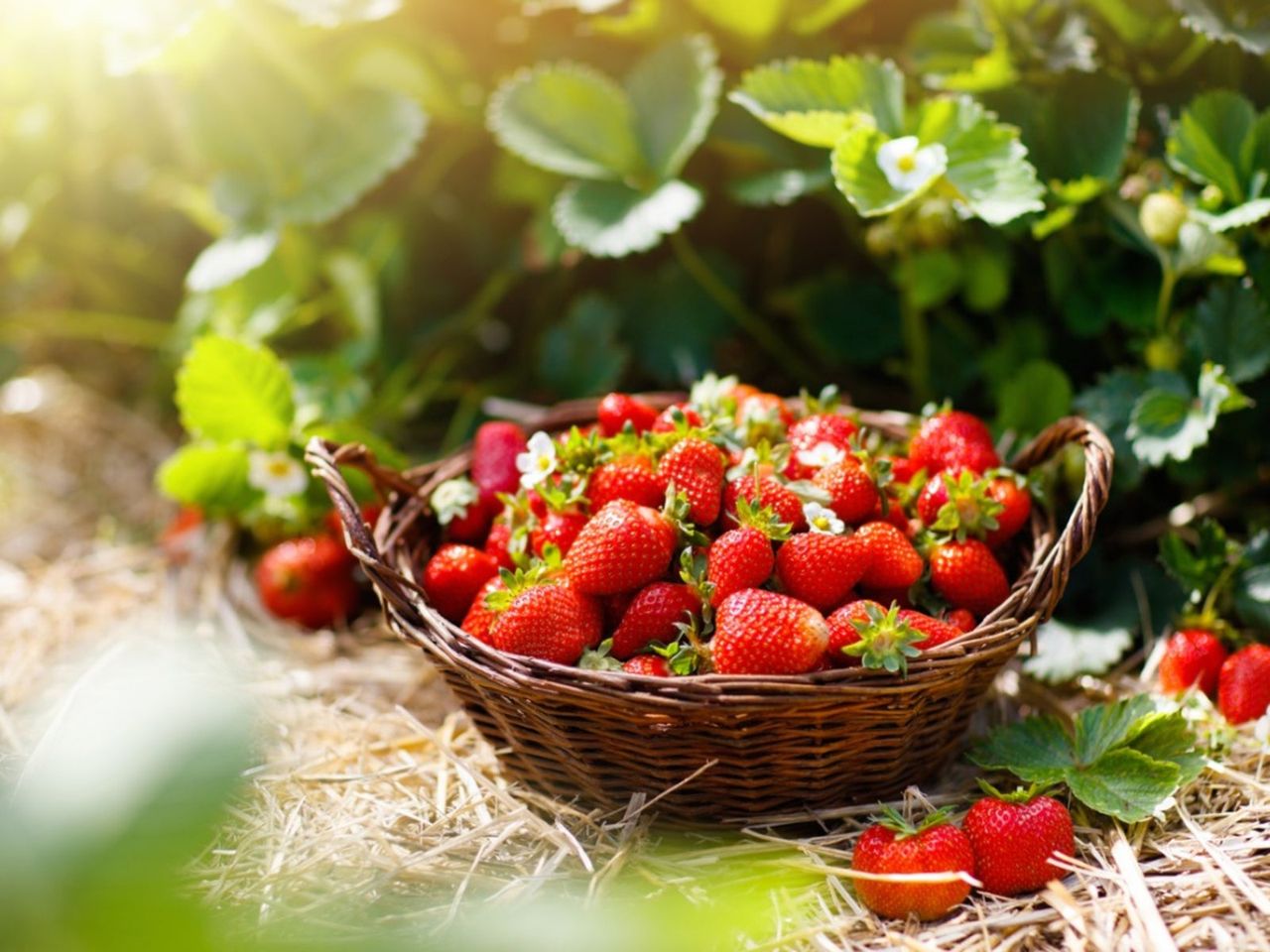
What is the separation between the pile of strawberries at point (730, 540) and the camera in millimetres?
1188

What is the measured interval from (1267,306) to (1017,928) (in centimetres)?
92

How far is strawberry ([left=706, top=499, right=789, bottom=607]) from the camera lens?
1215mm

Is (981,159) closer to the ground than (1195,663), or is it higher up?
higher up

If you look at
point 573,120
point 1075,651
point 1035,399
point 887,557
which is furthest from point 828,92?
point 1075,651

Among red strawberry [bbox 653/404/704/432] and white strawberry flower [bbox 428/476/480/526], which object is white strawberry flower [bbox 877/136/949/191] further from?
white strawberry flower [bbox 428/476/480/526]

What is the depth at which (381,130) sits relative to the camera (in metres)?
2.01

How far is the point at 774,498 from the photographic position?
1303mm

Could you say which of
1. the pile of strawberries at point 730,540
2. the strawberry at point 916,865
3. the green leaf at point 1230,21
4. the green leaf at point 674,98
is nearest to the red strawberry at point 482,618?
the pile of strawberries at point 730,540

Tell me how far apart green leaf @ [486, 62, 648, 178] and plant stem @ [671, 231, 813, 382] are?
0.56ft

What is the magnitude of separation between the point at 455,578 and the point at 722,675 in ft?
1.34

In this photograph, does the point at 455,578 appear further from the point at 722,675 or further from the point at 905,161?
the point at 905,161

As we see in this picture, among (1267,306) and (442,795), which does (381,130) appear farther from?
(1267,306)

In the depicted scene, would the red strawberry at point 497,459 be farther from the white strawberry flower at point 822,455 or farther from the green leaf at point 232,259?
the green leaf at point 232,259

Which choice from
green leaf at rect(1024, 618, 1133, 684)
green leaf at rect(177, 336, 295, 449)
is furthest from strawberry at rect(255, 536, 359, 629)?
green leaf at rect(1024, 618, 1133, 684)
